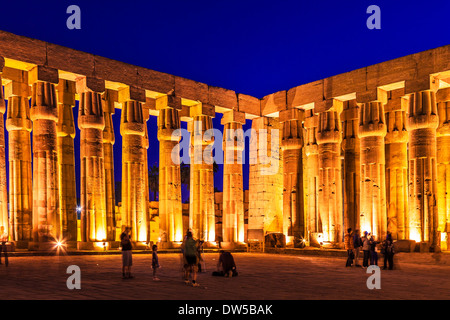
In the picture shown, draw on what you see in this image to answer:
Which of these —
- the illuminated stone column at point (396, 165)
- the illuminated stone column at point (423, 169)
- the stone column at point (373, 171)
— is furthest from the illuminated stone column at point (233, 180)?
the illuminated stone column at point (423, 169)

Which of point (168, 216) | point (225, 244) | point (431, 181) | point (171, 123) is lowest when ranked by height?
point (225, 244)

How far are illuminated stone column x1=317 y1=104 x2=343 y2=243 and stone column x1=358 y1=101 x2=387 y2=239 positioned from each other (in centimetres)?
162

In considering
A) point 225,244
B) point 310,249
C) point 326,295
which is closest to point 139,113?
point 225,244

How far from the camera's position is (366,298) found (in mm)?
10172

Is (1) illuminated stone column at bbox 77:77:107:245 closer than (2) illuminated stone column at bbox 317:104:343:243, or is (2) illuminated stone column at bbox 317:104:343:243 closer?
(1) illuminated stone column at bbox 77:77:107:245

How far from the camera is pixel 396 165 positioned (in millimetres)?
27828

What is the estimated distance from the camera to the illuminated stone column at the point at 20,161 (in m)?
24.5

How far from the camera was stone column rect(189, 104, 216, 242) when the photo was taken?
28.5m

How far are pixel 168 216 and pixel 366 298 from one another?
1779 cm

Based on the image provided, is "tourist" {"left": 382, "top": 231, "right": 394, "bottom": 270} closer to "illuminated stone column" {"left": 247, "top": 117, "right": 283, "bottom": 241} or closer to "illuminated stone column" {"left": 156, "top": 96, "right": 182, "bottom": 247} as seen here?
"illuminated stone column" {"left": 156, "top": 96, "right": 182, "bottom": 247}

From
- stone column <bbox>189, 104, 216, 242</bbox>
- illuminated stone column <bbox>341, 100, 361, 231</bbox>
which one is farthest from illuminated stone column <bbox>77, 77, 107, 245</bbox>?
illuminated stone column <bbox>341, 100, 361, 231</bbox>

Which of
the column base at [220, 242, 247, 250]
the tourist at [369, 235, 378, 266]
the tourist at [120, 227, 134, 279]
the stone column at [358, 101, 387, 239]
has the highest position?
the stone column at [358, 101, 387, 239]
